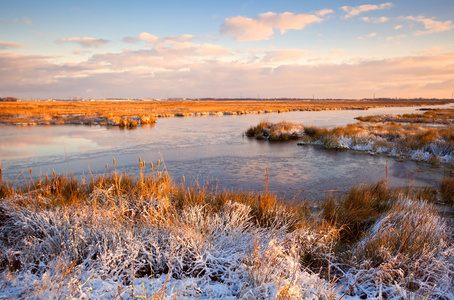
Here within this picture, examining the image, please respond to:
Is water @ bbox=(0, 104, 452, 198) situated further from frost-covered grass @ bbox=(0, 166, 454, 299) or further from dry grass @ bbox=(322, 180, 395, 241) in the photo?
frost-covered grass @ bbox=(0, 166, 454, 299)

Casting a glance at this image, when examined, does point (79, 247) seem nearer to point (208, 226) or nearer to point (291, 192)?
point (208, 226)

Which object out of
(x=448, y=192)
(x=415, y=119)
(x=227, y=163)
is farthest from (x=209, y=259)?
(x=415, y=119)

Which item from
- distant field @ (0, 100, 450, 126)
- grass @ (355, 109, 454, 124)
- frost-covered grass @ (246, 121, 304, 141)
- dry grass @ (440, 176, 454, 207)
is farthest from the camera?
distant field @ (0, 100, 450, 126)

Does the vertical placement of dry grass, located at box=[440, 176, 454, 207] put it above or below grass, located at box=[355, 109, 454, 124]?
below

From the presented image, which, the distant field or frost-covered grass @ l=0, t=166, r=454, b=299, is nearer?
frost-covered grass @ l=0, t=166, r=454, b=299

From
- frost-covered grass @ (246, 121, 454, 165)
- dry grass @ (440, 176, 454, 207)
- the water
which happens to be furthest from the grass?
dry grass @ (440, 176, 454, 207)

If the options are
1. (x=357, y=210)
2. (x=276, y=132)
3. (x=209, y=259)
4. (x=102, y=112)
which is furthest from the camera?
(x=102, y=112)

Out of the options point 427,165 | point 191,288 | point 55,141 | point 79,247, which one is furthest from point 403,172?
point 55,141

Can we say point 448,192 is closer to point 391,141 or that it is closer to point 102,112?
point 391,141

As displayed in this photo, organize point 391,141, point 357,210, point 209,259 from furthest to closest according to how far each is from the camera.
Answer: point 391,141, point 357,210, point 209,259

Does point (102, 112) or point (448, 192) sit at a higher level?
point (102, 112)

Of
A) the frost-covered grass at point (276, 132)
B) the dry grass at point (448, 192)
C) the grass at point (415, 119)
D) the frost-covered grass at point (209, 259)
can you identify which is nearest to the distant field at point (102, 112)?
the frost-covered grass at point (276, 132)

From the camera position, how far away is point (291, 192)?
24.6ft

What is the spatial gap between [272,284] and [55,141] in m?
17.9
